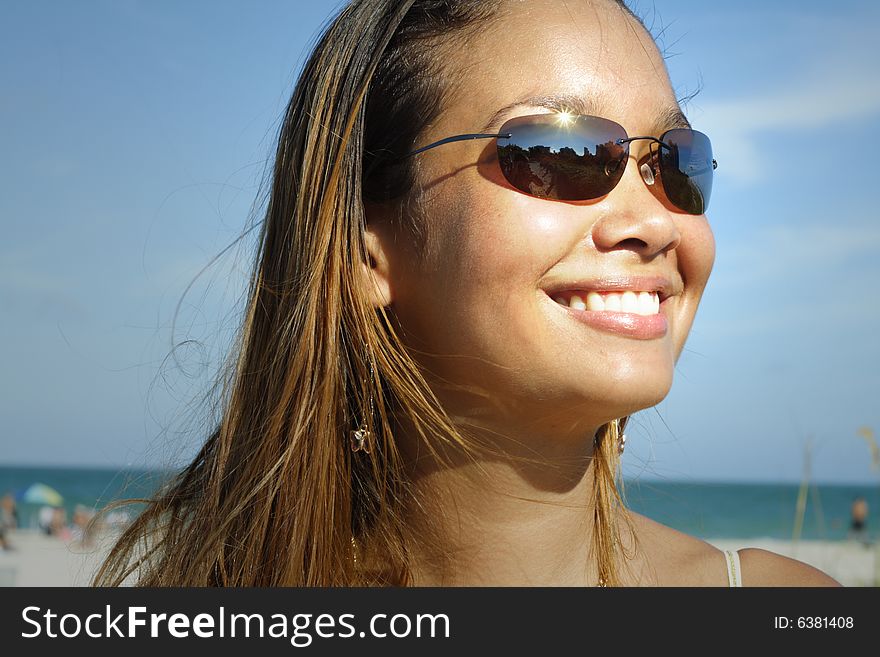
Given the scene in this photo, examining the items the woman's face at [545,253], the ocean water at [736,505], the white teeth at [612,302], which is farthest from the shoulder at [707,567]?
the ocean water at [736,505]

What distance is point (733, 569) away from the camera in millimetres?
2594

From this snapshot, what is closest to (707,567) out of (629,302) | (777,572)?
(777,572)

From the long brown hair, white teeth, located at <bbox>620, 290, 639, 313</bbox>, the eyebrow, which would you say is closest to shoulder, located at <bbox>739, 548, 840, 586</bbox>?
the long brown hair

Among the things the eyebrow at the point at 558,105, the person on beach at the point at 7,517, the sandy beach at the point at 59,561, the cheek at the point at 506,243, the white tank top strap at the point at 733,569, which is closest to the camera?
the cheek at the point at 506,243

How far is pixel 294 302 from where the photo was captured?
2.44m

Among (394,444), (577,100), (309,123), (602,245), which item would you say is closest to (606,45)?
(577,100)

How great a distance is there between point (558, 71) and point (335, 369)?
1.05 metres

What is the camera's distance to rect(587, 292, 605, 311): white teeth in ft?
6.80

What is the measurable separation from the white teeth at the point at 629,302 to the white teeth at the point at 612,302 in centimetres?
2

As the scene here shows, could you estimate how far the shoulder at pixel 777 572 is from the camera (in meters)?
2.58

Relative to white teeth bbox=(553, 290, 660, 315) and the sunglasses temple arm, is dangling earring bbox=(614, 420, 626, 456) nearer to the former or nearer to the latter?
white teeth bbox=(553, 290, 660, 315)

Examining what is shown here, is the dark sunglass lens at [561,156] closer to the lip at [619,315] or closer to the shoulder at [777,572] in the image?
the lip at [619,315]

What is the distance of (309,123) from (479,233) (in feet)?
2.57
